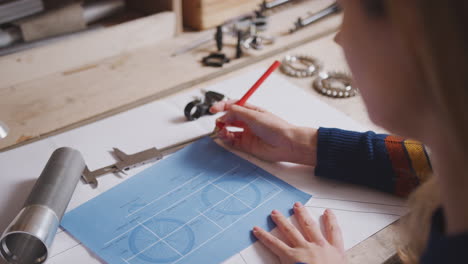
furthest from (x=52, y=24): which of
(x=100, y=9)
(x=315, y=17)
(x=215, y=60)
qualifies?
(x=315, y=17)

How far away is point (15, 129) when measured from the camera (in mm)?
803

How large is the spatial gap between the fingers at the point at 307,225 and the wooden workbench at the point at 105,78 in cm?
27

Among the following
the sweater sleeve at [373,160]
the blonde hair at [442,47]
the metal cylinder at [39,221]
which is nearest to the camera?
the blonde hair at [442,47]

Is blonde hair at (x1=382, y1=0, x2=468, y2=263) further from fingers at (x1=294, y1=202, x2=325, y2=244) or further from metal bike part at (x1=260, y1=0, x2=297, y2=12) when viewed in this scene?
metal bike part at (x1=260, y1=0, x2=297, y2=12)

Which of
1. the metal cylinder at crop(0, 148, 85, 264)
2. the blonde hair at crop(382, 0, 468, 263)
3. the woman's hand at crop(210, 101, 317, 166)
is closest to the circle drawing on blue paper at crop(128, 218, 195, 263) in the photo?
the metal cylinder at crop(0, 148, 85, 264)

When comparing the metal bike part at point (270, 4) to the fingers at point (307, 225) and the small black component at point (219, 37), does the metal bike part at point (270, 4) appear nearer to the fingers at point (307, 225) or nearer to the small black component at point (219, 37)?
the small black component at point (219, 37)

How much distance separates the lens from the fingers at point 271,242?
1.87 feet

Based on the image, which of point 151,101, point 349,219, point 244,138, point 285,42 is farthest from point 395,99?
point 285,42

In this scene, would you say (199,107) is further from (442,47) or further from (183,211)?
(442,47)

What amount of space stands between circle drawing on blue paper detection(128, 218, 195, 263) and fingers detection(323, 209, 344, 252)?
188mm

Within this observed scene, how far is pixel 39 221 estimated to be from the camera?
55 centimetres

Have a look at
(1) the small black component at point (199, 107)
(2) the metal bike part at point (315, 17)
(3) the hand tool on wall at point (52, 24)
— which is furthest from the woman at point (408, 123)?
(3) the hand tool on wall at point (52, 24)

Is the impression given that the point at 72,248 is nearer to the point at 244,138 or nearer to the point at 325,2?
the point at 244,138

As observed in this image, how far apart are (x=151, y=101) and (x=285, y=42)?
1.39 ft
